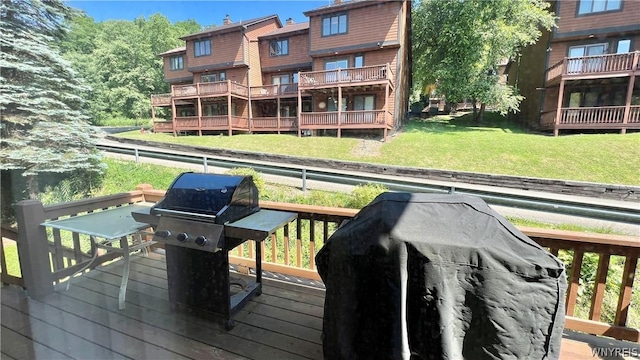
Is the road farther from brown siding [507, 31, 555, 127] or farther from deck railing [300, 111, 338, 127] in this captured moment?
deck railing [300, 111, 338, 127]

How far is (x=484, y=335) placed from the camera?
764 millimetres

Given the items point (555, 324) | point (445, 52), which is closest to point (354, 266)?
point (555, 324)

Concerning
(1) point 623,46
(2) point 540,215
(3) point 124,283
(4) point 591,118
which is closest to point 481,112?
(4) point 591,118

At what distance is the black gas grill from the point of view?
1304 millimetres

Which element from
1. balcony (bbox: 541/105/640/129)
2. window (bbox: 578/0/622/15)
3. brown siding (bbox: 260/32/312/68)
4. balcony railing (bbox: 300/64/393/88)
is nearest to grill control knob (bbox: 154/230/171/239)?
balcony (bbox: 541/105/640/129)

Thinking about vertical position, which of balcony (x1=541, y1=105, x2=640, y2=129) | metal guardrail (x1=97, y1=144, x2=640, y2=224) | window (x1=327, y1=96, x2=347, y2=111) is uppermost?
window (x1=327, y1=96, x2=347, y2=111)

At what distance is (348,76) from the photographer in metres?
8.22

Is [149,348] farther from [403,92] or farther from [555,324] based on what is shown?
[403,92]

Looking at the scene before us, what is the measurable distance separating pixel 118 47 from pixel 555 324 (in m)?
3.08

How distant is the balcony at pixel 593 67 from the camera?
4.52 meters

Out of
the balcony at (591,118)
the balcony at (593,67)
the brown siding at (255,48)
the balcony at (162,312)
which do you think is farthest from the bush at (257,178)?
the balcony at (593,67)

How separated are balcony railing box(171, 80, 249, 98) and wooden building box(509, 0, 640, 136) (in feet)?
16.9

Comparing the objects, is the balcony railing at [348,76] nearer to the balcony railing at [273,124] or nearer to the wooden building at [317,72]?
the wooden building at [317,72]

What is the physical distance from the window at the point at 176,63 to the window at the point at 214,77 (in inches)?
51.9
